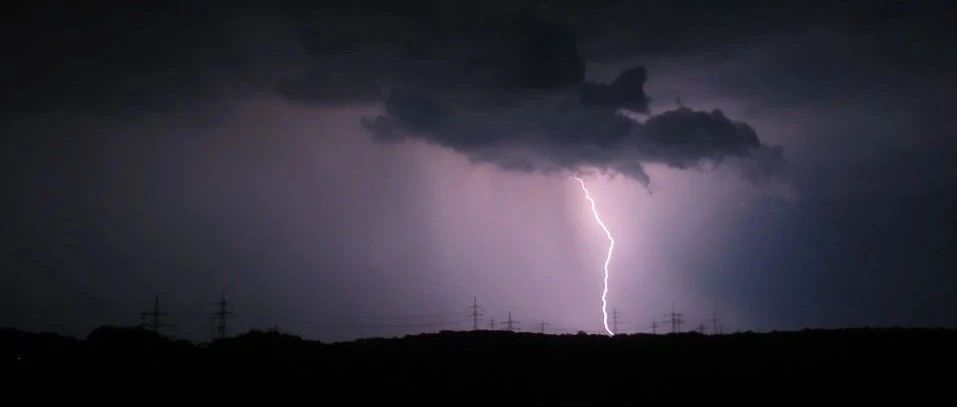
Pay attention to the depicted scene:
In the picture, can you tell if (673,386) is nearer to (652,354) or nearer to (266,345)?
(652,354)

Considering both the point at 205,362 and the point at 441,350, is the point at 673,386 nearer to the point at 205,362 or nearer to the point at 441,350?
the point at 441,350

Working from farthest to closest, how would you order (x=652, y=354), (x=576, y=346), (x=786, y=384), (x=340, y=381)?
(x=576, y=346)
(x=652, y=354)
(x=340, y=381)
(x=786, y=384)

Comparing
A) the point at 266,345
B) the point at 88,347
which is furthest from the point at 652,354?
the point at 88,347

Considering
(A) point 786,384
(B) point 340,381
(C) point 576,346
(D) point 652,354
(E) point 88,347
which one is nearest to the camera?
(A) point 786,384

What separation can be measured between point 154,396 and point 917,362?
39.1 m

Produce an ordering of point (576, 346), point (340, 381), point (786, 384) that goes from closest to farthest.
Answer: point (786, 384)
point (340, 381)
point (576, 346)

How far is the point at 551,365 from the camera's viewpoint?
53.2 meters

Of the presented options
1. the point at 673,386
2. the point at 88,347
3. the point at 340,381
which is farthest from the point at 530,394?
the point at 88,347

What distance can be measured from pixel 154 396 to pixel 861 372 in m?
35.8

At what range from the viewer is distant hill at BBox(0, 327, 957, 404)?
152 feet

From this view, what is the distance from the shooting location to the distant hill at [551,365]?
4638cm

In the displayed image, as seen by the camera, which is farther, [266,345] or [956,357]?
[266,345]

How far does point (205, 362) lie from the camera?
5575cm

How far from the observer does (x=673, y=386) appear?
47062 millimetres
